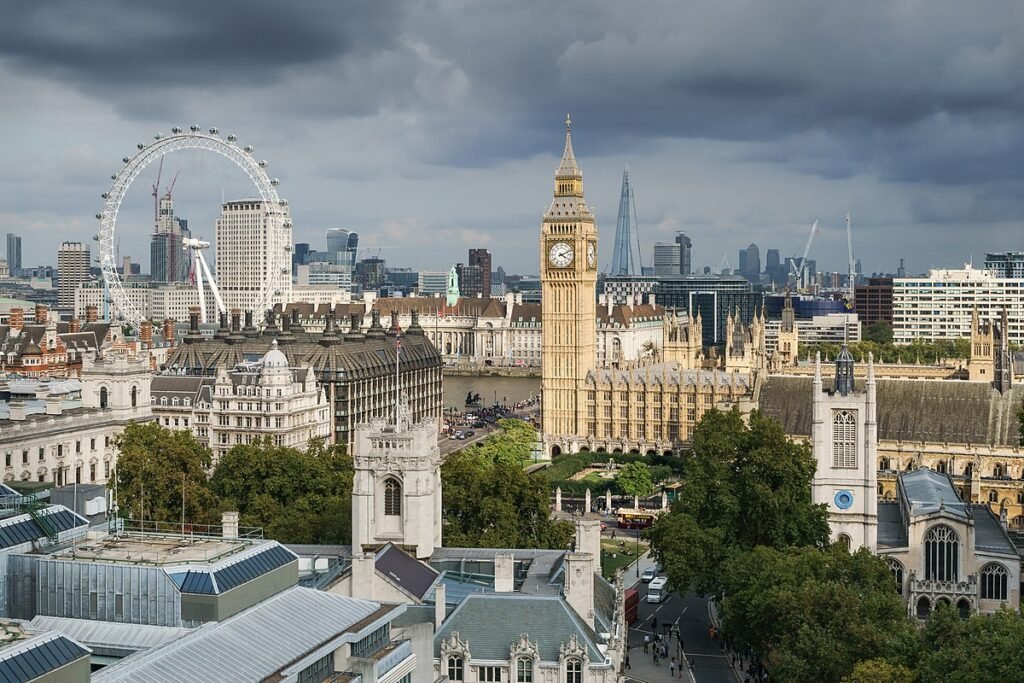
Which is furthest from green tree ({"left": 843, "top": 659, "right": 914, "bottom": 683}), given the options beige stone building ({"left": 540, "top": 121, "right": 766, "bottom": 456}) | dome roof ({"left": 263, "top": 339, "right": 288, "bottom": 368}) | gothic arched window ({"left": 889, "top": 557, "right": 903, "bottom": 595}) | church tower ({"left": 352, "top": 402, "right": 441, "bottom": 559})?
beige stone building ({"left": 540, "top": 121, "right": 766, "bottom": 456})

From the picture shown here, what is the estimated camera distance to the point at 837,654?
149ft

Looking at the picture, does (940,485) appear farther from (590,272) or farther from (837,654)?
(590,272)

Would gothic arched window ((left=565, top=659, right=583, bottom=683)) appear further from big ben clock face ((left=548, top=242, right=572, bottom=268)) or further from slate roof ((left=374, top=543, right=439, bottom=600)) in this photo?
big ben clock face ((left=548, top=242, right=572, bottom=268))

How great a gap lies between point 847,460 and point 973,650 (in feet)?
79.2

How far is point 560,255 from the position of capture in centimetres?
12712

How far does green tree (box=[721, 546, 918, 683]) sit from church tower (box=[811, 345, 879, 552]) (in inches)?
288

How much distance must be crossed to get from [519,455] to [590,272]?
84.5 feet

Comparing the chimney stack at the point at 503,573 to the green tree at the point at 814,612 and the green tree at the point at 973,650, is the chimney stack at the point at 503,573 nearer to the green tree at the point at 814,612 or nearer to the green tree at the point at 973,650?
the green tree at the point at 814,612

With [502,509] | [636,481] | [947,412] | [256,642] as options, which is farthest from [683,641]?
[947,412]

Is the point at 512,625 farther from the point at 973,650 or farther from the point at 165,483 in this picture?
the point at 165,483

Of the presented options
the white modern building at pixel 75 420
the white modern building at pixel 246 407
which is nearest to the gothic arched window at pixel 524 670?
the white modern building at pixel 75 420

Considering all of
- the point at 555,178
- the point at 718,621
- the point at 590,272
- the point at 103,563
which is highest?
the point at 555,178

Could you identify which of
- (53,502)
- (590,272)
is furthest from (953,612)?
(590,272)

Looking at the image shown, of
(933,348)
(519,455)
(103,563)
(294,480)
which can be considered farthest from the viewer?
(933,348)
